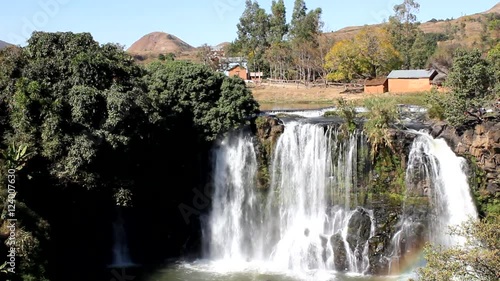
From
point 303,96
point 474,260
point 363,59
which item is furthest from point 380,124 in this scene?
point 363,59

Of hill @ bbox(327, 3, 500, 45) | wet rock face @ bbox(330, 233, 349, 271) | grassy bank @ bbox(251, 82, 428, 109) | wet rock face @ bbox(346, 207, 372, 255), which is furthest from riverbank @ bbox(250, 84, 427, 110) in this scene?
hill @ bbox(327, 3, 500, 45)

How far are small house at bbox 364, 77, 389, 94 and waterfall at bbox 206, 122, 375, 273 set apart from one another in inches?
811

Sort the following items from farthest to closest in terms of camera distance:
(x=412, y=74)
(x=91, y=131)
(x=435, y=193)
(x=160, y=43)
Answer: (x=160, y=43) → (x=412, y=74) → (x=435, y=193) → (x=91, y=131)

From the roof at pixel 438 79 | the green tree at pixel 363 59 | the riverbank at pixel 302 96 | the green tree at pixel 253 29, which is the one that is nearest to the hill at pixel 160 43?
the green tree at pixel 253 29

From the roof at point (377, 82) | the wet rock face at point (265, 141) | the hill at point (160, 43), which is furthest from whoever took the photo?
the hill at point (160, 43)

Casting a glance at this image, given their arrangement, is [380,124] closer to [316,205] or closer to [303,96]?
[316,205]

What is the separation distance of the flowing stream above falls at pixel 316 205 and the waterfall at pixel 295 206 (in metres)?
0.04

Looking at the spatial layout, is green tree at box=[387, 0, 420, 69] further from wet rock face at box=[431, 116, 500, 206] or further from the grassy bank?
wet rock face at box=[431, 116, 500, 206]

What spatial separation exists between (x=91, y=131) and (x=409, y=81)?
29084 millimetres

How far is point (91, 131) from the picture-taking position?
62.2ft

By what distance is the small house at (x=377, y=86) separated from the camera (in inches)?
1663

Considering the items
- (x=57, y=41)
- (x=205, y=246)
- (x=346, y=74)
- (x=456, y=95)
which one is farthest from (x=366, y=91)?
(x=57, y=41)

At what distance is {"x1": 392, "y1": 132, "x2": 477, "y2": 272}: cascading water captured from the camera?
21.3 meters

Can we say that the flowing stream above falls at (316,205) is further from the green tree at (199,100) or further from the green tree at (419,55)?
the green tree at (419,55)
